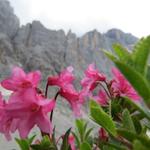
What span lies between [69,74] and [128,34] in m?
47.3

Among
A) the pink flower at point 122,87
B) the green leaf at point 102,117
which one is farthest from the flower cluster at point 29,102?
the green leaf at point 102,117

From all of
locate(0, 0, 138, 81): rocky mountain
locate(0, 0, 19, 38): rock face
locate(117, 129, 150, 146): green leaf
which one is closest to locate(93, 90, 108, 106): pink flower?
locate(117, 129, 150, 146): green leaf

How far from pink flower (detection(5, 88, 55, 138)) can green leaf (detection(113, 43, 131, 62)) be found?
0.29 m

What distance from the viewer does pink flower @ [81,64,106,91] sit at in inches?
57.2

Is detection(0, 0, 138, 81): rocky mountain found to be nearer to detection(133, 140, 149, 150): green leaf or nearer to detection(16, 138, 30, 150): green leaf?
detection(16, 138, 30, 150): green leaf

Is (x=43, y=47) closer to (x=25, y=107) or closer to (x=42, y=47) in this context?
(x=42, y=47)

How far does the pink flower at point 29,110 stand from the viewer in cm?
105

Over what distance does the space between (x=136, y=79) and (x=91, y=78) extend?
75 cm

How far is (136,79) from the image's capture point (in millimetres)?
757

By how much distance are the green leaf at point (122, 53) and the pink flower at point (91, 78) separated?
1.99ft

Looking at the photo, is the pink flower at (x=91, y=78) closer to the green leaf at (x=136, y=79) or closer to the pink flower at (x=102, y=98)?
the pink flower at (x=102, y=98)

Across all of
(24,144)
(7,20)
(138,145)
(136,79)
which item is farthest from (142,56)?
(7,20)

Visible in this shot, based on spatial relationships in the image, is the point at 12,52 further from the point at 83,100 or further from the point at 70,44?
the point at 83,100

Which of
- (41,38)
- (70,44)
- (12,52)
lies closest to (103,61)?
(70,44)
